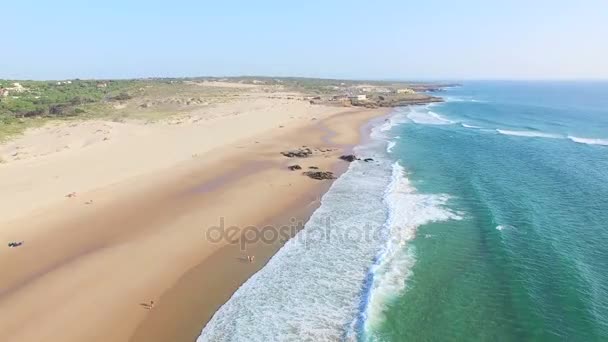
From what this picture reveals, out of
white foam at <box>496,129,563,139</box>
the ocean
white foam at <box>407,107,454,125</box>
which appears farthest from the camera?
white foam at <box>407,107,454,125</box>

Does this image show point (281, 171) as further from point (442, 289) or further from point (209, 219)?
point (442, 289)

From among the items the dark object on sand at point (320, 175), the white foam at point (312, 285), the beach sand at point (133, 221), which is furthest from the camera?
the dark object on sand at point (320, 175)

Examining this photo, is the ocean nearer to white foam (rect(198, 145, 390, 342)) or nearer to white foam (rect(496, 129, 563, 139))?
white foam (rect(198, 145, 390, 342))

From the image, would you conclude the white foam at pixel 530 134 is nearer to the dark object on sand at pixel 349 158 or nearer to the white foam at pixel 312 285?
the dark object on sand at pixel 349 158

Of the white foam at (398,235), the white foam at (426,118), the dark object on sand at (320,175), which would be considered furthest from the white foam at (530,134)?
the dark object on sand at (320,175)

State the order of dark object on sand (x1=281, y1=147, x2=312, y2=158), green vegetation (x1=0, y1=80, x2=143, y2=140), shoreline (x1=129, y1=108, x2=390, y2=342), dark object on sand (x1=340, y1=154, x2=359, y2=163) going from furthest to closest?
green vegetation (x1=0, y1=80, x2=143, y2=140), dark object on sand (x1=281, y1=147, x2=312, y2=158), dark object on sand (x1=340, y1=154, x2=359, y2=163), shoreline (x1=129, y1=108, x2=390, y2=342)

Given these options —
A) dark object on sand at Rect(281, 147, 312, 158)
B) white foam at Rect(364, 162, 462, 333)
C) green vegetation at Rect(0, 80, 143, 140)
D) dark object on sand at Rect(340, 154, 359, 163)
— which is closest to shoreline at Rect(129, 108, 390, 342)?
white foam at Rect(364, 162, 462, 333)
